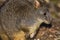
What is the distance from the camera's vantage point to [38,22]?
7234 mm

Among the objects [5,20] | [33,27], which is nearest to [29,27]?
[33,27]

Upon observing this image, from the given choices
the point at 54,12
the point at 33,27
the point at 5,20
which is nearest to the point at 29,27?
the point at 33,27

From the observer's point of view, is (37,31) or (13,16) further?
(37,31)

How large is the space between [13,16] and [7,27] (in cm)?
31

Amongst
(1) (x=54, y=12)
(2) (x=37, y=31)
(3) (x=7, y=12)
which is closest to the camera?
(3) (x=7, y=12)

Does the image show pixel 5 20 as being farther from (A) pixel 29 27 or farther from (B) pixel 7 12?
(A) pixel 29 27

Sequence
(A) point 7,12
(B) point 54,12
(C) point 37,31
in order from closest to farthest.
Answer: (A) point 7,12
(C) point 37,31
(B) point 54,12

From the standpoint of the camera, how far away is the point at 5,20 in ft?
22.6

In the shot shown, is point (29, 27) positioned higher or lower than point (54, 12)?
lower

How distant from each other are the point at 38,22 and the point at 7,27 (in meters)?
0.86

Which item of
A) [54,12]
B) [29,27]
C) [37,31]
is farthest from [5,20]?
[54,12]

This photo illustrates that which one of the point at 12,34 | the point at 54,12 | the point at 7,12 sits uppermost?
the point at 54,12

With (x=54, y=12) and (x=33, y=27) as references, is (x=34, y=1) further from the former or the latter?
(x=54, y=12)

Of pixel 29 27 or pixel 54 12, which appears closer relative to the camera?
pixel 29 27
